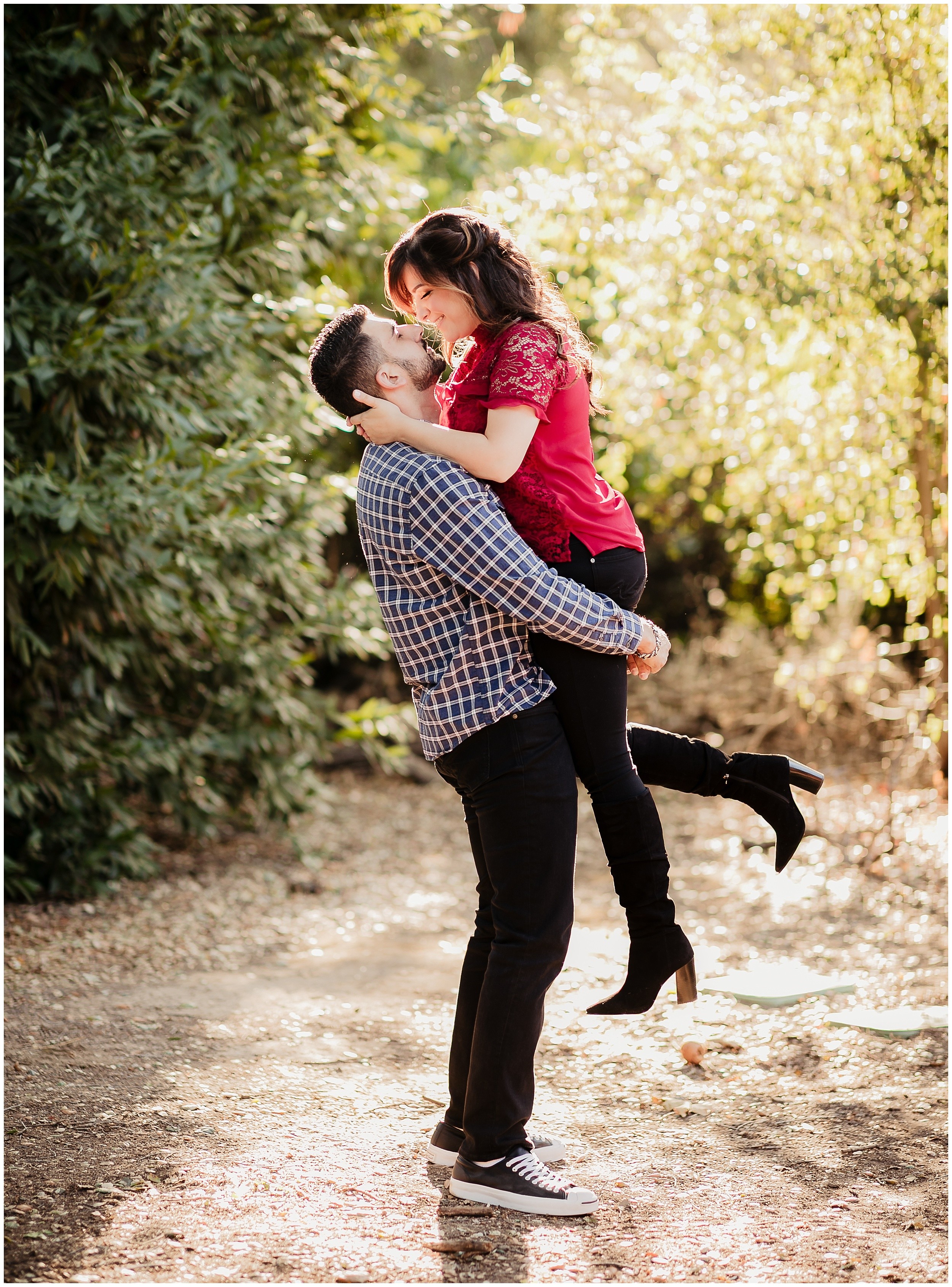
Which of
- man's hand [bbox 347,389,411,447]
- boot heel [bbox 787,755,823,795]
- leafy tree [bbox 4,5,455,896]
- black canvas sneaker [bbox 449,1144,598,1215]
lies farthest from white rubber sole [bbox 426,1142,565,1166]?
leafy tree [bbox 4,5,455,896]

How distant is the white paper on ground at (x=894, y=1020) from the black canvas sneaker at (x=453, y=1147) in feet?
3.64

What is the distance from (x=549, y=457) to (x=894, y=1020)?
198cm

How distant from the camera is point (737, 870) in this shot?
495 centimetres

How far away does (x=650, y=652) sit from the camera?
2.13 m

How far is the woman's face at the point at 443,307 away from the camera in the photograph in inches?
81.0

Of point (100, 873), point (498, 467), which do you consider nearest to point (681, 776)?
point (498, 467)

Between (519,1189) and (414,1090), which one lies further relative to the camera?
(414,1090)

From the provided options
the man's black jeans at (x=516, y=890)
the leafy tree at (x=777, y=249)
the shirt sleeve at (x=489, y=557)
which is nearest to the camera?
the shirt sleeve at (x=489, y=557)

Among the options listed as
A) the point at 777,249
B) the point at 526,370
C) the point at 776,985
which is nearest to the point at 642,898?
the point at 526,370

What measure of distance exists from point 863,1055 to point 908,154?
9.64 feet

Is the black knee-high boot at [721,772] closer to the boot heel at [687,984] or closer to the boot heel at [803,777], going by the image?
the boot heel at [803,777]

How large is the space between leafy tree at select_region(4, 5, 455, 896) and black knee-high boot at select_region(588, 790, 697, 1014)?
2325 millimetres

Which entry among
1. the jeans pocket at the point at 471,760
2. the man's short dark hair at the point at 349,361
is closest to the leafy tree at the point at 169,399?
the man's short dark hair at the point at 349,361

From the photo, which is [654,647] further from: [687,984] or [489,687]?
[687,984]
